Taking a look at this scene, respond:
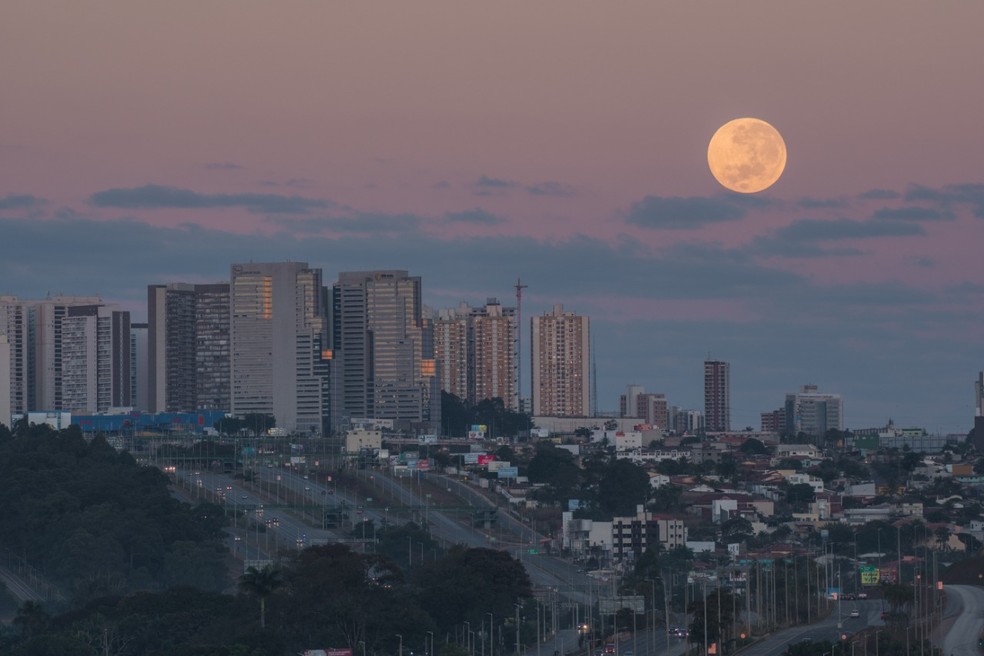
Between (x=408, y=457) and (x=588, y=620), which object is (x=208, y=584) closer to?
(x=588, y=620)

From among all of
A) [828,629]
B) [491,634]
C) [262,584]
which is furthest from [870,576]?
[262,584]

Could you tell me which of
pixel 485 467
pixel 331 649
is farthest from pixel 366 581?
pixel 485 467

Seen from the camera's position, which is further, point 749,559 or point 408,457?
point 408,457

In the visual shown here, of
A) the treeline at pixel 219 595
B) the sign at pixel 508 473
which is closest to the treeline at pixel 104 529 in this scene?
the treeline at pixel 219 595

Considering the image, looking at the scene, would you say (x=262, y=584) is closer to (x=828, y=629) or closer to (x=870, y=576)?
(x=828, y=629)

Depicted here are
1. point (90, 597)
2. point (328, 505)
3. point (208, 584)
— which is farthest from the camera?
point (328, 505)

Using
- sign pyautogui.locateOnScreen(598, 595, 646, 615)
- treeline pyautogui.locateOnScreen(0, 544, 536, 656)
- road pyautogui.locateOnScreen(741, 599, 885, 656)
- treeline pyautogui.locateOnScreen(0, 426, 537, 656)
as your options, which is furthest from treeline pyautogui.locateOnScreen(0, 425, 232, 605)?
road pyautogui.locateOnScreen(741, 599, 885, 656)
